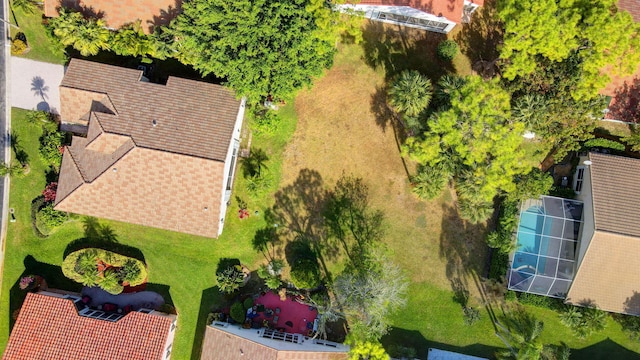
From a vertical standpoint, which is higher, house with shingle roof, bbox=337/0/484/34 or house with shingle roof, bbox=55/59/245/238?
house with shingle roof, bbox=337/0/484/34

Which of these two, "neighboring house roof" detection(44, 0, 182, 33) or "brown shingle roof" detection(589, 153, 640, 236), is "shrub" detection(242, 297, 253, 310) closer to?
"neighboring house roof" detection(44, 0, 182, 33)

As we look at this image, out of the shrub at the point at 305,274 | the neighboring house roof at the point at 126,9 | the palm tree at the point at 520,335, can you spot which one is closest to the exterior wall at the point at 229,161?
the shrub at the point at 305,274

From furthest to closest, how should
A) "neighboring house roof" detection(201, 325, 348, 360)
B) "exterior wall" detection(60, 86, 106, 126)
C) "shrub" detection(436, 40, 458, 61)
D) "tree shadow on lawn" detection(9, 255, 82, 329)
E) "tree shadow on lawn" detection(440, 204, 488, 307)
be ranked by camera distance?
"tree shadow on lawn" detection(9, 255, 82, 329)
"tree shadow on lawn" detection(440, 204, 488, 307)
"shrub" detection(436, 40, 458, 61)
"neighboring house roof" detection(201, 325, 348, 360)
"exterior wall" detection(60, 86, 106, 126)

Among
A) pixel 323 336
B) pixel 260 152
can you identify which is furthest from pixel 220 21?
pixel 323 336

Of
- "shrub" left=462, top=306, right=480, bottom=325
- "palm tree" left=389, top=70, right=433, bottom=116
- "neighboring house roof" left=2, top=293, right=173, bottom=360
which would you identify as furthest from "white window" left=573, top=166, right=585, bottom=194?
"neighboring house roof" left=2, top=293, right=173, bottom=360

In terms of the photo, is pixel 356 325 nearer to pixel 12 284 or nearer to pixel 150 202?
pixel 150 202

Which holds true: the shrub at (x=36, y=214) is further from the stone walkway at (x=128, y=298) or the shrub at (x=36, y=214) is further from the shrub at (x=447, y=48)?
the shrub at (x=447, y=48)
